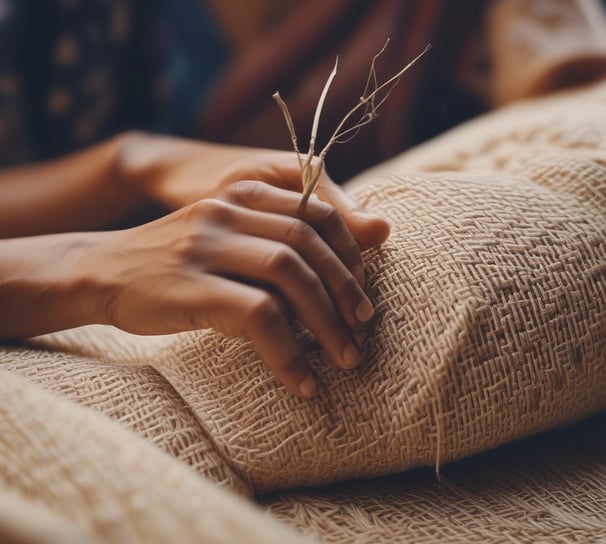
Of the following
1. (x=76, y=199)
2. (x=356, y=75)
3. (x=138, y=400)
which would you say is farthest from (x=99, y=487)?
(x=356, y=75)

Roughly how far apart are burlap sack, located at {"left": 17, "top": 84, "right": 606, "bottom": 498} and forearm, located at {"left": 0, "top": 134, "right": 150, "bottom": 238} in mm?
392

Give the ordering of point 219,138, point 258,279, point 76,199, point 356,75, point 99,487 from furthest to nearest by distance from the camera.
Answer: point 219,138, point 356,75, point 76,199, point 258,279, point 99,487

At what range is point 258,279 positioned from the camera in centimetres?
43

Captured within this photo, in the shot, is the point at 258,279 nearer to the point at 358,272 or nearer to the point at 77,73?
the point at 358,272

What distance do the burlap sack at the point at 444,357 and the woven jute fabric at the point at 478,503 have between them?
0.07 feet

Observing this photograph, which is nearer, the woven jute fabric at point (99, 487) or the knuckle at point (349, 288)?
the woven jute fabric at point (99, 487)

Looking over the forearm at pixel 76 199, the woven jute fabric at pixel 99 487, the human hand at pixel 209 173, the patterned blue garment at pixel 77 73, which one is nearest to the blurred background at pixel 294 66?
the patterned blue garment at pixel 77 73

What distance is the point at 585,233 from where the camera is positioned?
49 centimetres

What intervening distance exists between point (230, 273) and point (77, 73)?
2.66ft

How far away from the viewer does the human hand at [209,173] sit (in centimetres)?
48

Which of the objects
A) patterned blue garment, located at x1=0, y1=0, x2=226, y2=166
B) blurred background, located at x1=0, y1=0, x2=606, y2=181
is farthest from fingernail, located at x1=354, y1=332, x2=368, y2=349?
patterned blue garment, located at x1=0, y1=0, x2=226, y2=166

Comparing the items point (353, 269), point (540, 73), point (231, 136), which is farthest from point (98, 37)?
point (353, 269)

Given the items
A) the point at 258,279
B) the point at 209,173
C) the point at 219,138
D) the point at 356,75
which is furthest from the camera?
the point at 219,138

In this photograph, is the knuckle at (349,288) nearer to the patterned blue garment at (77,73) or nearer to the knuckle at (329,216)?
the knuckle at (329,216)
